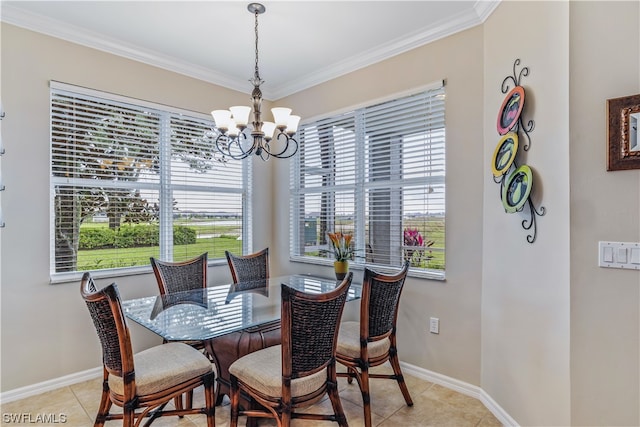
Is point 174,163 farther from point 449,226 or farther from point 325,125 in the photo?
point 449,226

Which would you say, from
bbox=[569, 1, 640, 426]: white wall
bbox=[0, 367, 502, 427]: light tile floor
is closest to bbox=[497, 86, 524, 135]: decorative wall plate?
bbox=[569, 1, 640, 426]: white wall

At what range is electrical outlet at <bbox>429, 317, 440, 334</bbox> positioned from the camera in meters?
2.70

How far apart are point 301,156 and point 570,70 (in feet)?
8.74

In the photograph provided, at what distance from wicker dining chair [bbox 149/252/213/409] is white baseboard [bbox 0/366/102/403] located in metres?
0.90

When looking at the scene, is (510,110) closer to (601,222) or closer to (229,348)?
(601,222)

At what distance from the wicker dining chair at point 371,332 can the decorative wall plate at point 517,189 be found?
78 centimetres

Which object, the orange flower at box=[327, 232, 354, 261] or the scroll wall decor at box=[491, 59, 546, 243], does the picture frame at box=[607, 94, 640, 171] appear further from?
the orange flower at box=[327, 232, 354, 261]

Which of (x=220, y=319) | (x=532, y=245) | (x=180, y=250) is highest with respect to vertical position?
(x=532, y=245)

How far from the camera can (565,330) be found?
1621 mm

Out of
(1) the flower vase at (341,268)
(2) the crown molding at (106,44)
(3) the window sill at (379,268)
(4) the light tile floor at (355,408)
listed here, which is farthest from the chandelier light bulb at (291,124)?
(4) the light tile floor at (355,408)

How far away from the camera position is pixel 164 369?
1.85 m

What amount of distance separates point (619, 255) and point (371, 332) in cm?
133

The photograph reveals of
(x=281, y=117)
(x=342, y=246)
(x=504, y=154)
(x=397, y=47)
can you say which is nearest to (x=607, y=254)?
(x=504, y=154)

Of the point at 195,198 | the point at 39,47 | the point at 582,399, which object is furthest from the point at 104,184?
the point at 582,399
